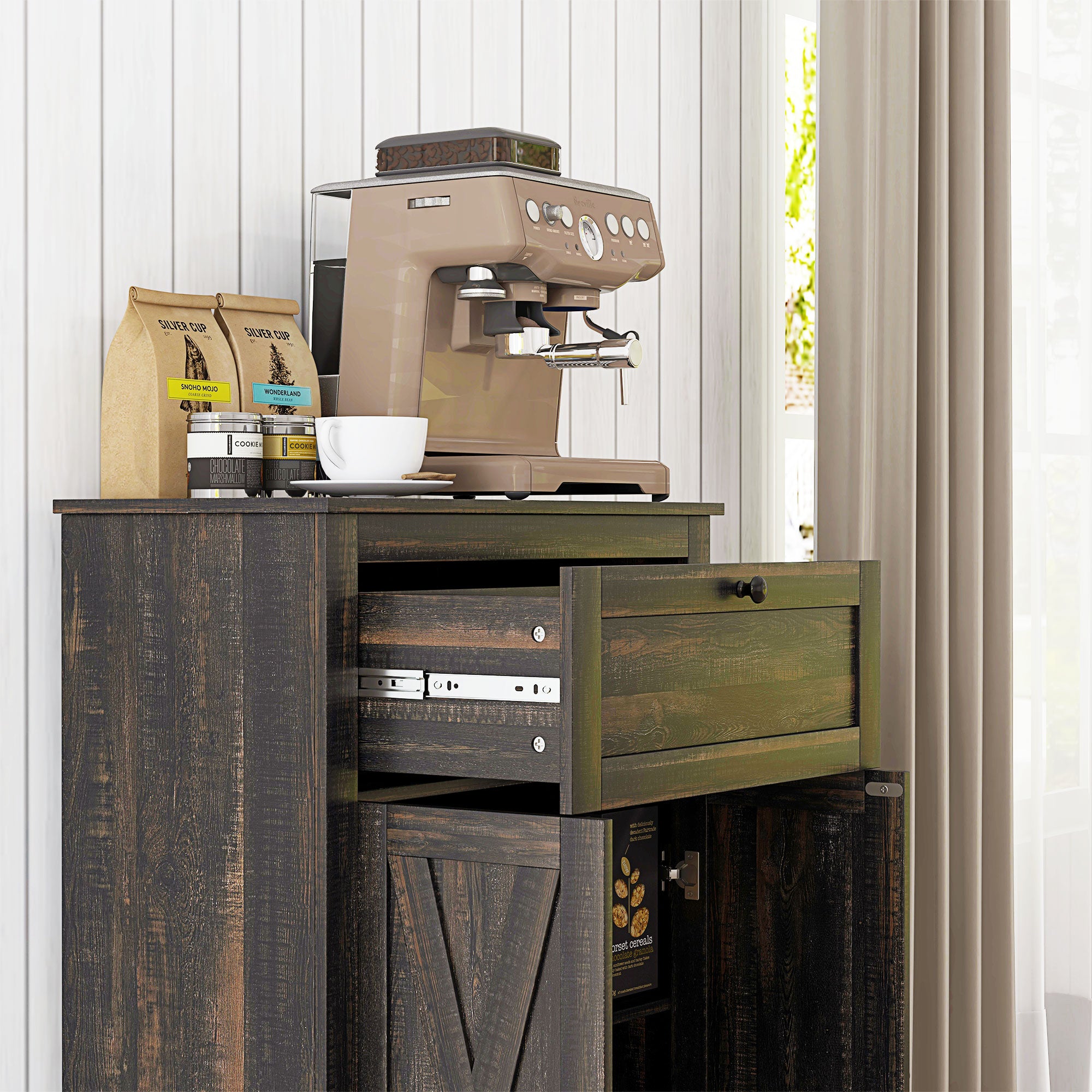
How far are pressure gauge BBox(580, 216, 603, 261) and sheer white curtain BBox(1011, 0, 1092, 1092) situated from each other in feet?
3.64

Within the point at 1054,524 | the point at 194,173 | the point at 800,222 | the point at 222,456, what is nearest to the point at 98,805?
the point at 222,456

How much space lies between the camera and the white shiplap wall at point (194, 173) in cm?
153

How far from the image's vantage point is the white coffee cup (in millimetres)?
1477

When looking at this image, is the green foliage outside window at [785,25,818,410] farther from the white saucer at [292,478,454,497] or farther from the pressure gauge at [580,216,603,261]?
the white saucer at [292,478,454,497]

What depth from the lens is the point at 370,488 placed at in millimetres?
1456

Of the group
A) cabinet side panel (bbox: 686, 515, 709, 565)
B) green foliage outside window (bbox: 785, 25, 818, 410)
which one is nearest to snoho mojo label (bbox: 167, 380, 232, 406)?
cabinet side panel (bbox: 686, 515, 709, 565)

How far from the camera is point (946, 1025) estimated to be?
2328mm

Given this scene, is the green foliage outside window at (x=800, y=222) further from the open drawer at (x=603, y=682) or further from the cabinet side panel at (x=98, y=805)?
the cabinet side panel at (x=98, y=805)

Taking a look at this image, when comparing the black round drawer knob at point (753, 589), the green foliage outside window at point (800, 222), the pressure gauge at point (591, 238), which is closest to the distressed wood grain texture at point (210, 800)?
the black round drawer knob at point (753, 589)

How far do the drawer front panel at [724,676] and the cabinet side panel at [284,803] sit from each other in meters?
0.25

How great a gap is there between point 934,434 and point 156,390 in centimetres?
129

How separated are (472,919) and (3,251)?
31.5 inches

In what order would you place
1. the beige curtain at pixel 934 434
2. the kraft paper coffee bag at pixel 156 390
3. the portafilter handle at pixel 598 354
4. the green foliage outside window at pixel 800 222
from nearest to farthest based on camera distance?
the kraft paper coffee bag at pixel 156 390 < the portafilter handle at pixel 598 354 < the beige curtain at pixel 934 434 < the green foliage outside window at pixel 800 222

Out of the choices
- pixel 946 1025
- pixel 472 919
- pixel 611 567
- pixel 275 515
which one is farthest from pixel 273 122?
pixel 946 1025
